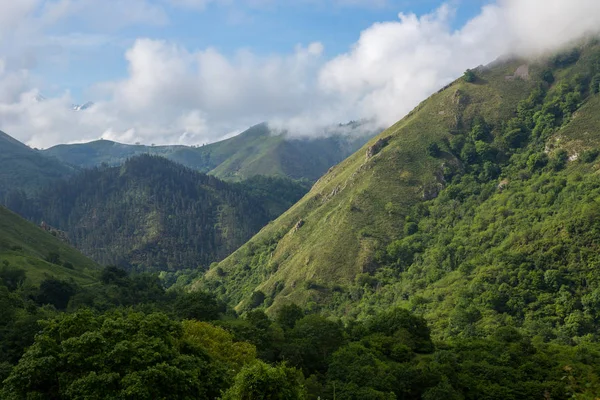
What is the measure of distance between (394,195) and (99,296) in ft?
349

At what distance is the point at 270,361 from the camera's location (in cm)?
7088

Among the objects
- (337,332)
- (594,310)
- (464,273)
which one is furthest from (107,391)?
(464,273)

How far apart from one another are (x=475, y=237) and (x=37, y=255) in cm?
12249

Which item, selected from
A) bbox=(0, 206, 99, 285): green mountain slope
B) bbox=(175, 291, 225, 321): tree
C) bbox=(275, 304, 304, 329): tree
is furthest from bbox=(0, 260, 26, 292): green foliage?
bbox=(275, 304, 304, 329): tree

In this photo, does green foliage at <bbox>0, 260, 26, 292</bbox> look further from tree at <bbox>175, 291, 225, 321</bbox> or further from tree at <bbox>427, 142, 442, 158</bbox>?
tree at <bbox>427, 142, 442, 158</bbox>

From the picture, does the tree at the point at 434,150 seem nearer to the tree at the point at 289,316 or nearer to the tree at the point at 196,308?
Answer: the tree at the point at 289,316

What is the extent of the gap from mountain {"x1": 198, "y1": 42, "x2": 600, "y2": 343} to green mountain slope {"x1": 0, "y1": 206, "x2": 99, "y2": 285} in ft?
175

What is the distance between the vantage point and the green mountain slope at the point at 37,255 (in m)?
123

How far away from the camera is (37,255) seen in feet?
484

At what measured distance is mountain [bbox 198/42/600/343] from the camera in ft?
386

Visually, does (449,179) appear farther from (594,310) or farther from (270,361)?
(270,361)

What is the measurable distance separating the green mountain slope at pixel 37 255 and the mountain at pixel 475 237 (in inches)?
2099

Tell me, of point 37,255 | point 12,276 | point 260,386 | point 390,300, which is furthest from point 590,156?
point 37,255

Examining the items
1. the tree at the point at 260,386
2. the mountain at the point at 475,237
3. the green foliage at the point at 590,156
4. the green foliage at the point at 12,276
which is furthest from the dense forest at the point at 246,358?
the green foliage at the point at 590,156
